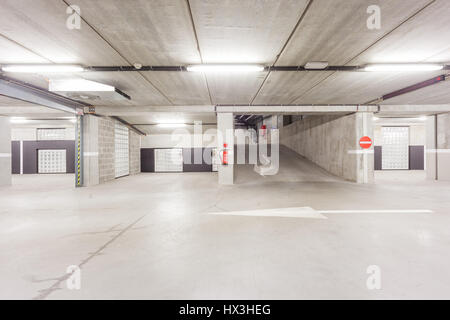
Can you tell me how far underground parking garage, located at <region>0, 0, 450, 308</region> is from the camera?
2205 mm

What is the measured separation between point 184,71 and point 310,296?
529 centimetres

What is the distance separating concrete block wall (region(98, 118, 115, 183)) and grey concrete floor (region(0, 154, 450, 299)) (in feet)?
15.7

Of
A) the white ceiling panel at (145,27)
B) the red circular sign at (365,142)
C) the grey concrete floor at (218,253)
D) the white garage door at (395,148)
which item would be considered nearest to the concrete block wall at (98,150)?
the grey concrete floor at (218,253)

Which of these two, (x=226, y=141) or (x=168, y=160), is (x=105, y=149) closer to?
(x=168, y=160)

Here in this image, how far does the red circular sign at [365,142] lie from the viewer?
9.16 meters

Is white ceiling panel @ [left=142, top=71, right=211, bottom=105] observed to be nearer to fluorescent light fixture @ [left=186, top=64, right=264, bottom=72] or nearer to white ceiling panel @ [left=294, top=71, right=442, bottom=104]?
fluorescent light fixture @ [left=186, top=64, right=264, bottom=72]

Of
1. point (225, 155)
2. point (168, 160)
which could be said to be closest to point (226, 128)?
point (225, 155)

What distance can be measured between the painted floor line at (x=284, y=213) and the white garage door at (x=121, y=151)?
29.8 ft

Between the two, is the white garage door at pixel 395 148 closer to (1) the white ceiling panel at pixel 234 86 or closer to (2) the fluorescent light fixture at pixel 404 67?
(2) the fluorescent light fixture at pixel 404 67

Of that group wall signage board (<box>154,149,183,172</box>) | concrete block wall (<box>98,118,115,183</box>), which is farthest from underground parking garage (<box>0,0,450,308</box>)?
wall signage board (<box>154,149,183,172</box>)

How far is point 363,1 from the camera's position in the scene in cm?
302
